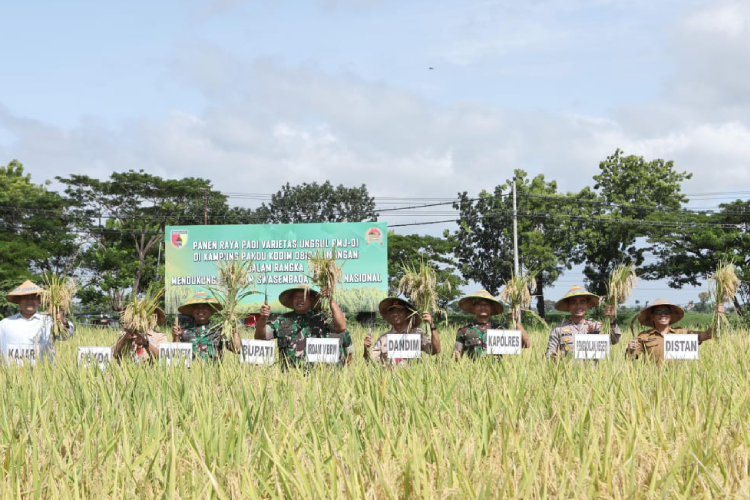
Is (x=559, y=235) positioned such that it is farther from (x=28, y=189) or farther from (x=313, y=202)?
(x=28, y=189)

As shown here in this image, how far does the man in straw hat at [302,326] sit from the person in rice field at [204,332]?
0.82ft

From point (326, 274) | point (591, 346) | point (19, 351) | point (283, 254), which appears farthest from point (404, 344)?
point (283, 254)

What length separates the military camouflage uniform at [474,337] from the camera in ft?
18.2


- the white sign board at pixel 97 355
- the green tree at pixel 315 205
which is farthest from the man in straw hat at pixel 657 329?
the green tree at pixel 315 205

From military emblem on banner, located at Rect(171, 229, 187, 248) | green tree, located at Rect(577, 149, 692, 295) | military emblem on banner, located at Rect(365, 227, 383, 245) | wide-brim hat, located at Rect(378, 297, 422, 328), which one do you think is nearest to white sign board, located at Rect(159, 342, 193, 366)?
wide-brim hat, located at Rect(378, 297, 422, 328)

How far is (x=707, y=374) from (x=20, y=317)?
5.06 meters

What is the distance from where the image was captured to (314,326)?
524 cm

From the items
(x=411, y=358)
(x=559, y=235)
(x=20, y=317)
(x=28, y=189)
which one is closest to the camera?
(x=411, y=358)

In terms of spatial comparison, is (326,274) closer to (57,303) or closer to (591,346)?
(591,346)

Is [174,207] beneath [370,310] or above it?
above

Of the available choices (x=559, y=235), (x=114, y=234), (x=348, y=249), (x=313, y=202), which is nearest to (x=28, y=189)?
(x=114, y=234)

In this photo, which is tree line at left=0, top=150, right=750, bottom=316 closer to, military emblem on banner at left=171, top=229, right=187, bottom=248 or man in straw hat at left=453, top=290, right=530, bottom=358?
military emblem on banner at left=171, top=229, right=187, bottom=248

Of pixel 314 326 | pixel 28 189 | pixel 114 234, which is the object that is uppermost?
pixel 28 189

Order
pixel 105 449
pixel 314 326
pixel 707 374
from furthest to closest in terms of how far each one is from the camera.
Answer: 1. pixel 314 326
2. pixel 707 374
3. pixel 105 449
